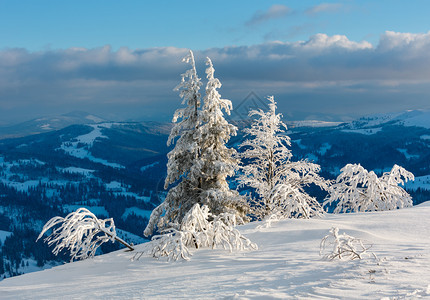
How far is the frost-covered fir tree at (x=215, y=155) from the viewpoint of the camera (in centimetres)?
1706

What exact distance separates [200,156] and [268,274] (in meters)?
12.4

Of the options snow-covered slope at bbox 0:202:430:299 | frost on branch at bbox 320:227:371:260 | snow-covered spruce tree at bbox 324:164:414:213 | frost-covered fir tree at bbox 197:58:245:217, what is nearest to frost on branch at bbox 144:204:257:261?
snow-covered slope at bbox 0:202:430:299

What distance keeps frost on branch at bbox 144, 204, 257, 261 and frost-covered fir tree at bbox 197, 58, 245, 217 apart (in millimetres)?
7647

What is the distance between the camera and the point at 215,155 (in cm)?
1759

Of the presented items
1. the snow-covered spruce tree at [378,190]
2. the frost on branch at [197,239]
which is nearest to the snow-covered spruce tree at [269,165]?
the snow-covered spruce tree at [378,190]

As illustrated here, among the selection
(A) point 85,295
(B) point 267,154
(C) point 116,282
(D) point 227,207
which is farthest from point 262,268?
(B) point 267,154

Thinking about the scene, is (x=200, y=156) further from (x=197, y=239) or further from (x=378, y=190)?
(x=378, y=190)

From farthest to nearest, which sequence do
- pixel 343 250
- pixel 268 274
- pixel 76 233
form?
pixel 76 233, pixel 343 250, pixel 268 274

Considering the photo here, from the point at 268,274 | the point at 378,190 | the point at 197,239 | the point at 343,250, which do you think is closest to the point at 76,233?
the point at 197,239

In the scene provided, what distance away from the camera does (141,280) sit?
6789mm

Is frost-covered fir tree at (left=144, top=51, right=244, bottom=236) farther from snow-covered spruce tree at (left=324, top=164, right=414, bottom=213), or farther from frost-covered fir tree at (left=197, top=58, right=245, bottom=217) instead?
snow-covered spruce tree at (left=324, top=164, right=414, bottom=213)

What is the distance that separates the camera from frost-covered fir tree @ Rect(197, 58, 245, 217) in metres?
17.1

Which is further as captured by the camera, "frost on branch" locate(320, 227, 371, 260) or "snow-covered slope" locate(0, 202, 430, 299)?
"frost on branch" locate(320, 227, 371, 260)

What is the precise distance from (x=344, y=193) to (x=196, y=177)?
10113 millimetres
